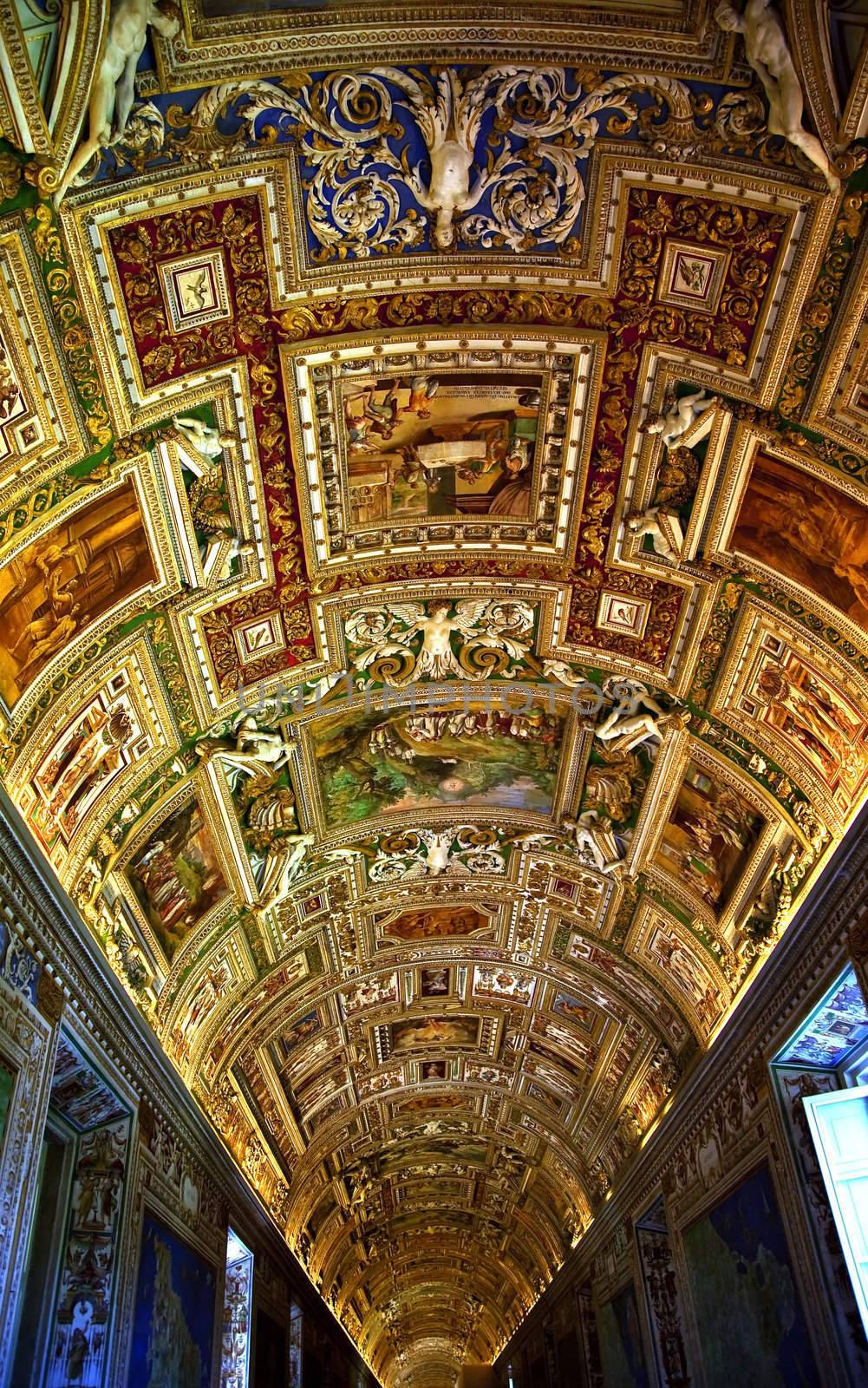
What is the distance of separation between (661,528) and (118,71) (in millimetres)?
7071

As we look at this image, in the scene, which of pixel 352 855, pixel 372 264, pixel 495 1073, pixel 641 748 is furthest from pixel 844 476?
pixel 495 1073

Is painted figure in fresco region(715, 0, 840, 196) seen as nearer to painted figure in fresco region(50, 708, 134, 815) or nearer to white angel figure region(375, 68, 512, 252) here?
white angel figure region(375, 68, 512, 252)

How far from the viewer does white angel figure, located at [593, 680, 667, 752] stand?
1487 centimetres

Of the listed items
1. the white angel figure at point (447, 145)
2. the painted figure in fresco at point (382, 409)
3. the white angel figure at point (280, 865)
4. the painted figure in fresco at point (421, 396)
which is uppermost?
the painted figure in fresco at point (421, 396)

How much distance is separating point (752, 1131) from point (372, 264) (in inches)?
477

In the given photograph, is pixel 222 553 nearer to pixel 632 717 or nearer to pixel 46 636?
pixel 46 636

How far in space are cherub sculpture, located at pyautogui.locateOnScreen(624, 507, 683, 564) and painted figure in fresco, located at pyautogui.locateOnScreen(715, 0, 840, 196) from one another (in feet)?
13.5

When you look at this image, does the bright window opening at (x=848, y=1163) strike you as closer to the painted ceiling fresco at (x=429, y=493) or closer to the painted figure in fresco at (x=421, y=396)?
the painted ceiling fresco at (x=429, y=493)

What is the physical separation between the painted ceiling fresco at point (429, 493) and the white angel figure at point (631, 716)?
0.08 m

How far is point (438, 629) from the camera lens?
575 inches

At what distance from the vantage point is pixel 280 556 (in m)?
12.8

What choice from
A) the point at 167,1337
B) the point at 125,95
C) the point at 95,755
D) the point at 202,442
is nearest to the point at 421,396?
the point at 202,442

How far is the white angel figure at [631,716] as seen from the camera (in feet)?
48.8

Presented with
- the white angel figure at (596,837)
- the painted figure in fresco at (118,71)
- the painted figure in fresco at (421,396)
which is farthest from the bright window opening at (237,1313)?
the painted figure in fresco at (118,71)
